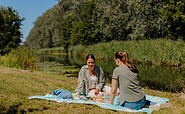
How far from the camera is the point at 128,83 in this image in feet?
17.9

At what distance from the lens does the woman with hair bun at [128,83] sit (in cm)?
547

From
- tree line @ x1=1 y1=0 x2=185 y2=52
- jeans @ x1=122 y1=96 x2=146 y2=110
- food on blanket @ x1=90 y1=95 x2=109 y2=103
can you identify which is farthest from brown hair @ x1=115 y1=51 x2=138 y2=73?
tree line @ x1=1 y1=0 x2=185 y2=52

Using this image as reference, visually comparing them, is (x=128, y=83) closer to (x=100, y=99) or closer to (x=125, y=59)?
(x=125, y=59)

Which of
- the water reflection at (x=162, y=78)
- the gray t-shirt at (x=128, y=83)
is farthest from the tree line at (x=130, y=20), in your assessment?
the gray t-shirt at (x=128, y=83)

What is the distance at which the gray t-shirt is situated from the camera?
546cm

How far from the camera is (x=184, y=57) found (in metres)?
20.3

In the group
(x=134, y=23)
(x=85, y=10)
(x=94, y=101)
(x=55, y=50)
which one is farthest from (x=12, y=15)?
(x=55, y=50)

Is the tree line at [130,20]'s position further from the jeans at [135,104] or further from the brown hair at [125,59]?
the jeans at [135,104]

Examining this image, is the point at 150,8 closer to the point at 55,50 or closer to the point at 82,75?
the point at 82,75

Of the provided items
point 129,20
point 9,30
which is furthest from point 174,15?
point 9,30

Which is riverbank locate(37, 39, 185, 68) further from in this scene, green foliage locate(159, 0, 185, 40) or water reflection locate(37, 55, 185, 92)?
green foliage locate(159, 0, 185, 40)

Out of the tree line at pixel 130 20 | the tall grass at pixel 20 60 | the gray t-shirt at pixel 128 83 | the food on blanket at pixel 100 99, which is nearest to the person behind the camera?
the gray t-shirt at pixel 128 83

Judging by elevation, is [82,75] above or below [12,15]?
below

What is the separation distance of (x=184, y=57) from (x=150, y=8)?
41.0ft
